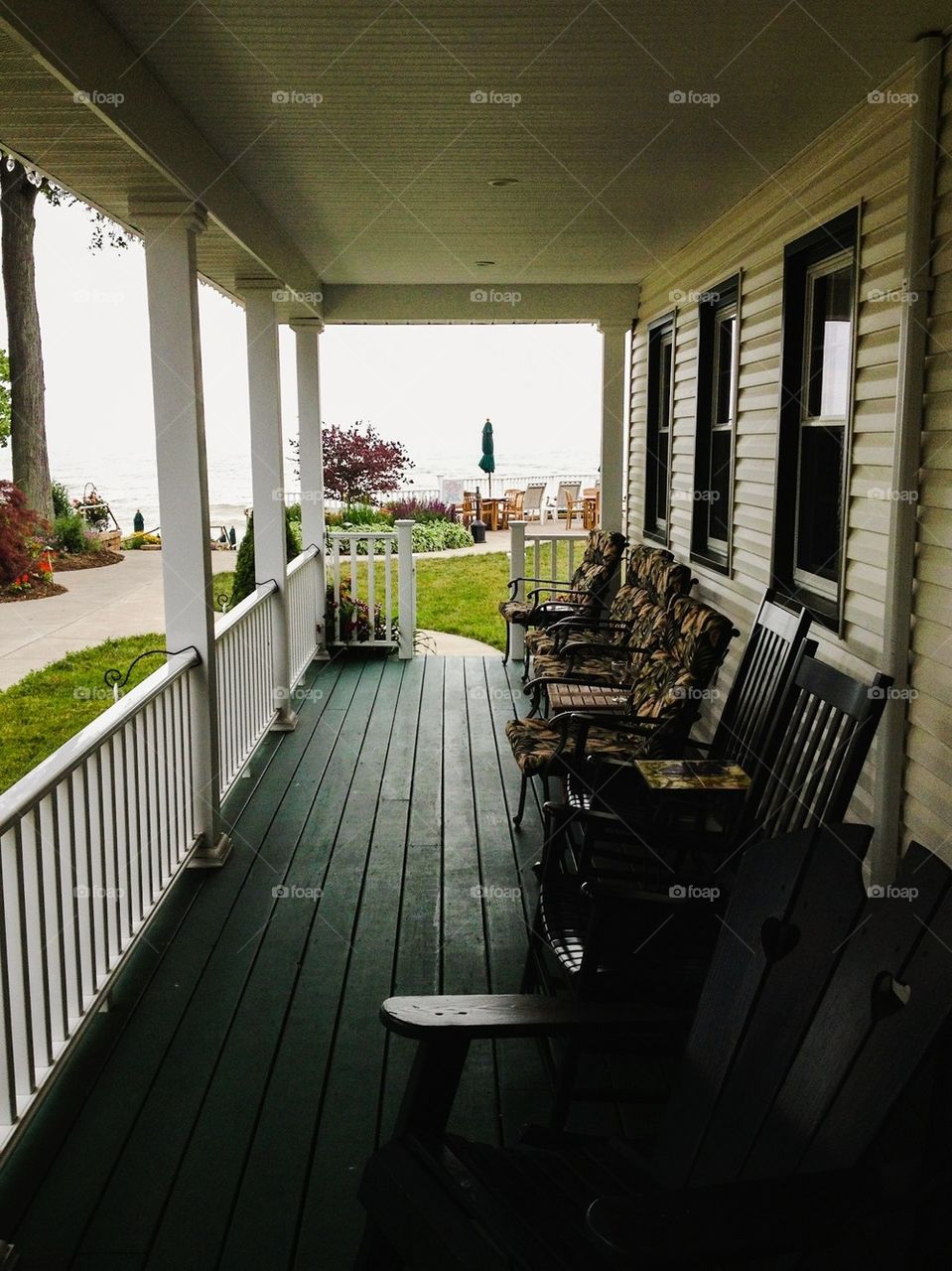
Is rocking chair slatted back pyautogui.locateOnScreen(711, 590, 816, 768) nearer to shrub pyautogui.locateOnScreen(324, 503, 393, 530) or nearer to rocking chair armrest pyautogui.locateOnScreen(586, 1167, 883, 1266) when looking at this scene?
rocking chair armrest pyautogui.locateOnScreen(586, 1167, 883, 1266)

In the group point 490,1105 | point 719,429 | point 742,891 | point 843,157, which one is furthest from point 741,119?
point 490,1105

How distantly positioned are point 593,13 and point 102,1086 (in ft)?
10.0

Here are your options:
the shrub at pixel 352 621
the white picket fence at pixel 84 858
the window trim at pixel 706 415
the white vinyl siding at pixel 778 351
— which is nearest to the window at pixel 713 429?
the window trim at pixel 706 415

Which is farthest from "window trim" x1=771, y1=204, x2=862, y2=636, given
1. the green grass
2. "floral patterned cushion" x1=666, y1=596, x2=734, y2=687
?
the green grass

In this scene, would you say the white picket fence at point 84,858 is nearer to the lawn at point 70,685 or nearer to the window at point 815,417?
the window at point 815,417

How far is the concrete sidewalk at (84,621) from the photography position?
916 centimetres

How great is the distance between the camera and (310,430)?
827cm

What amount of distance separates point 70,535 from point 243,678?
7561mm

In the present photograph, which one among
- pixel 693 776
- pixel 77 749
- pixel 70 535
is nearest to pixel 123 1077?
pixel 77 749

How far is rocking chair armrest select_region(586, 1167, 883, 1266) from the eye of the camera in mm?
1264

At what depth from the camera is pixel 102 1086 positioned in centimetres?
279

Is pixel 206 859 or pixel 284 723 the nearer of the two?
pixel 206 859

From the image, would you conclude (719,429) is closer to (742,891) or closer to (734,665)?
(734,665)

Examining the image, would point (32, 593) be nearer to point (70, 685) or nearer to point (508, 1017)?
point (70, 685)
